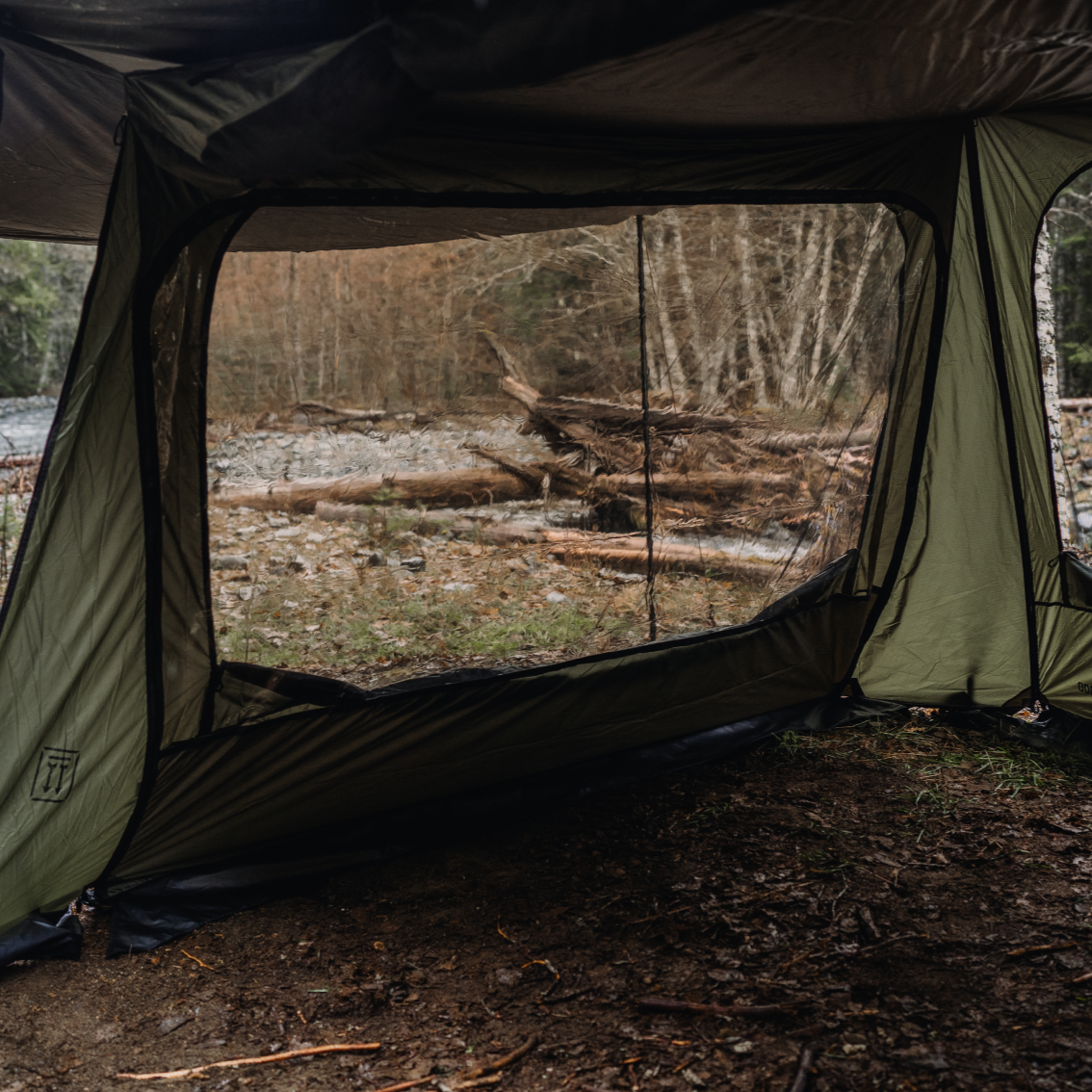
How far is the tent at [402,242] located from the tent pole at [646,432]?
0.13 meters

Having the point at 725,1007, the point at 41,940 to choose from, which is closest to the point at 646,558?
the point at 725,1007

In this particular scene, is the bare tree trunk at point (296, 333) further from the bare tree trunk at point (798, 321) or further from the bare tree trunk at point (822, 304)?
the bare tree trunk at point (822, 304)

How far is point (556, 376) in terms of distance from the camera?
9.27 ft

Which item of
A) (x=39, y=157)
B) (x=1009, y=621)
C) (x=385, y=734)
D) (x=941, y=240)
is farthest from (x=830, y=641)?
(x=39, y=157)

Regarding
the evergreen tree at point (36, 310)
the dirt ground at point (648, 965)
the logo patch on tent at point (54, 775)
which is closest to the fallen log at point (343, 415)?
the logo patch on tent at point (54, 775)

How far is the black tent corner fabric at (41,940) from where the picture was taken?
2211 millimetres

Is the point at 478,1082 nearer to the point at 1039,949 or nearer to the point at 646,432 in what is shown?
the point at 1039,949

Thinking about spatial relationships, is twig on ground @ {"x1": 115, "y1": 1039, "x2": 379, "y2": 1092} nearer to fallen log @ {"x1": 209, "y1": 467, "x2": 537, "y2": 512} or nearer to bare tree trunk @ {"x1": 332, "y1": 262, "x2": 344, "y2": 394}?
fallen log @ {"x1": 209, "y1": 467, "x2": 537, "y2": 512}

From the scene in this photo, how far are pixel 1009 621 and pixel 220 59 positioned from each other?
10.6 ft

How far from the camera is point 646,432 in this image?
3.00 metres

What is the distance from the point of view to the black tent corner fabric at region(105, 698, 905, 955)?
2412 millimetres

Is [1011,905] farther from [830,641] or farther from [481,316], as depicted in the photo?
[481,316]

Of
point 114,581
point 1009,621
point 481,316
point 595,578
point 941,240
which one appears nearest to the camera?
point 114,581

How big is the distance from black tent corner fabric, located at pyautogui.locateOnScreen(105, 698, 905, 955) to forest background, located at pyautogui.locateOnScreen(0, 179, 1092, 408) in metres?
1.23
